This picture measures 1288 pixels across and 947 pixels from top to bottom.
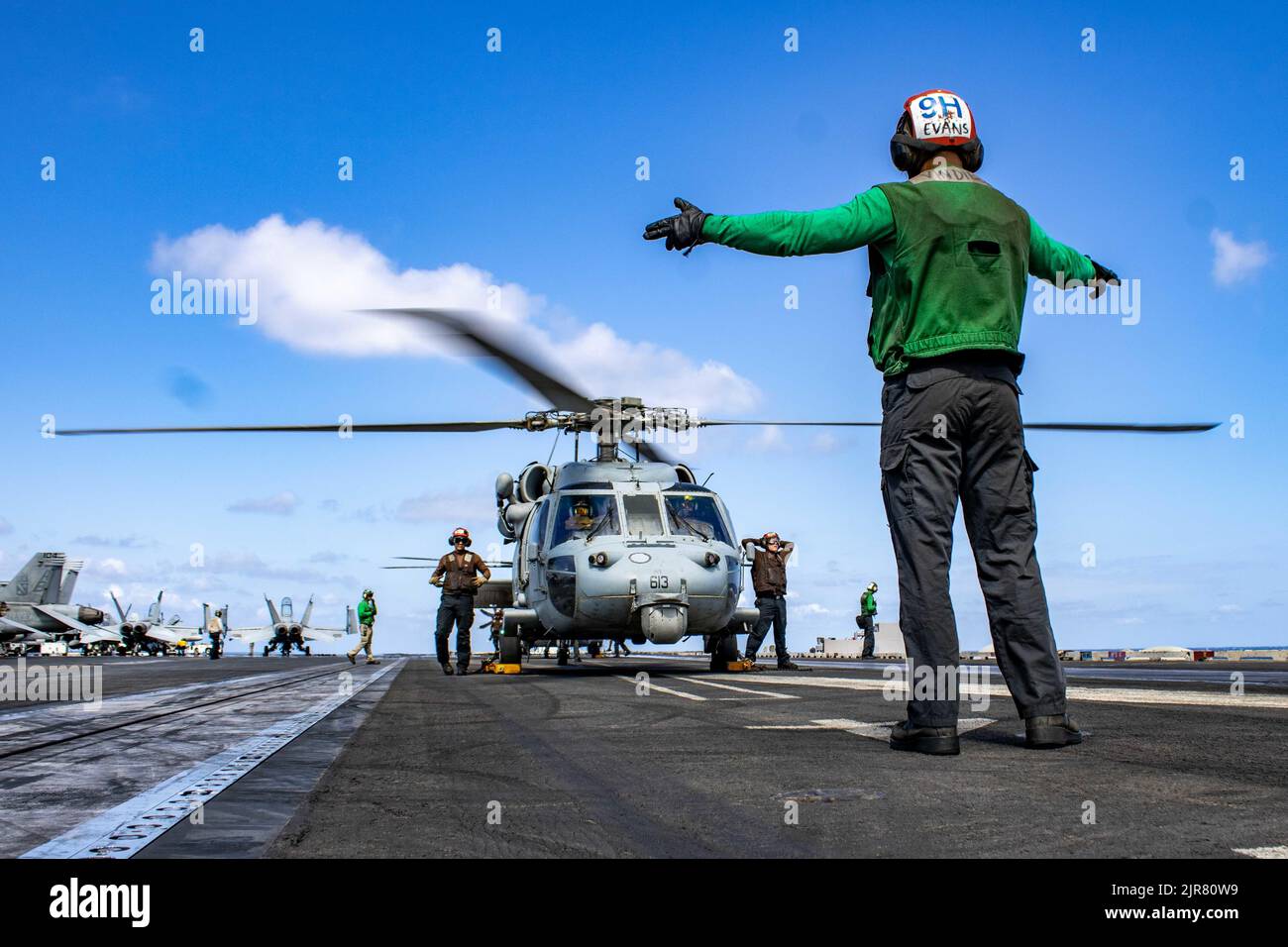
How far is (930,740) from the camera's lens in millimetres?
3742

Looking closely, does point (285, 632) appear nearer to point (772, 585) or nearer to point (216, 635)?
point (216, 635)

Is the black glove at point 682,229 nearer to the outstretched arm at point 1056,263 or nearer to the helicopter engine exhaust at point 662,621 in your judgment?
the outstretched arm at point 1056,263

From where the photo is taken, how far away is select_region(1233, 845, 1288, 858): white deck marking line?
1942mm

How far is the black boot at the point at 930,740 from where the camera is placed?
3709 mm

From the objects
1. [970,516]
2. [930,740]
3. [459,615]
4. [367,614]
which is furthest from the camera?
[367,614]

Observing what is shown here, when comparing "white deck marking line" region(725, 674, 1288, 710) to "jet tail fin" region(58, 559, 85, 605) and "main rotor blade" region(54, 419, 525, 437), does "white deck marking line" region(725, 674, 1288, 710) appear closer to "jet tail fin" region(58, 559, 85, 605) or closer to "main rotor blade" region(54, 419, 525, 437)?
"main rotor blade" region(54, 419, 525, 437)

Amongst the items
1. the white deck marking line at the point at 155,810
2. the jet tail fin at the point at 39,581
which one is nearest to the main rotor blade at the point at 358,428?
the white deck marking line at the point at 155,810

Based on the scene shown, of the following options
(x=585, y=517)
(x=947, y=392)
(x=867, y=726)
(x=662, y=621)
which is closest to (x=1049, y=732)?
(x=867, y=726)

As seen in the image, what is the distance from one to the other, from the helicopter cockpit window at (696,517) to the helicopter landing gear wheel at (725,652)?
1.65m

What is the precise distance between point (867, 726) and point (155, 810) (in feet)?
10.5

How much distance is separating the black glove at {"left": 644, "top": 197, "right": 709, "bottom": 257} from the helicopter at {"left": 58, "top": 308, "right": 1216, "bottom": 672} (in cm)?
711

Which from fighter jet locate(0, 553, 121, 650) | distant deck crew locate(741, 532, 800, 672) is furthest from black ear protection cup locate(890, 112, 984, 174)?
fighter jet locate(0, 553, 121, 650)
